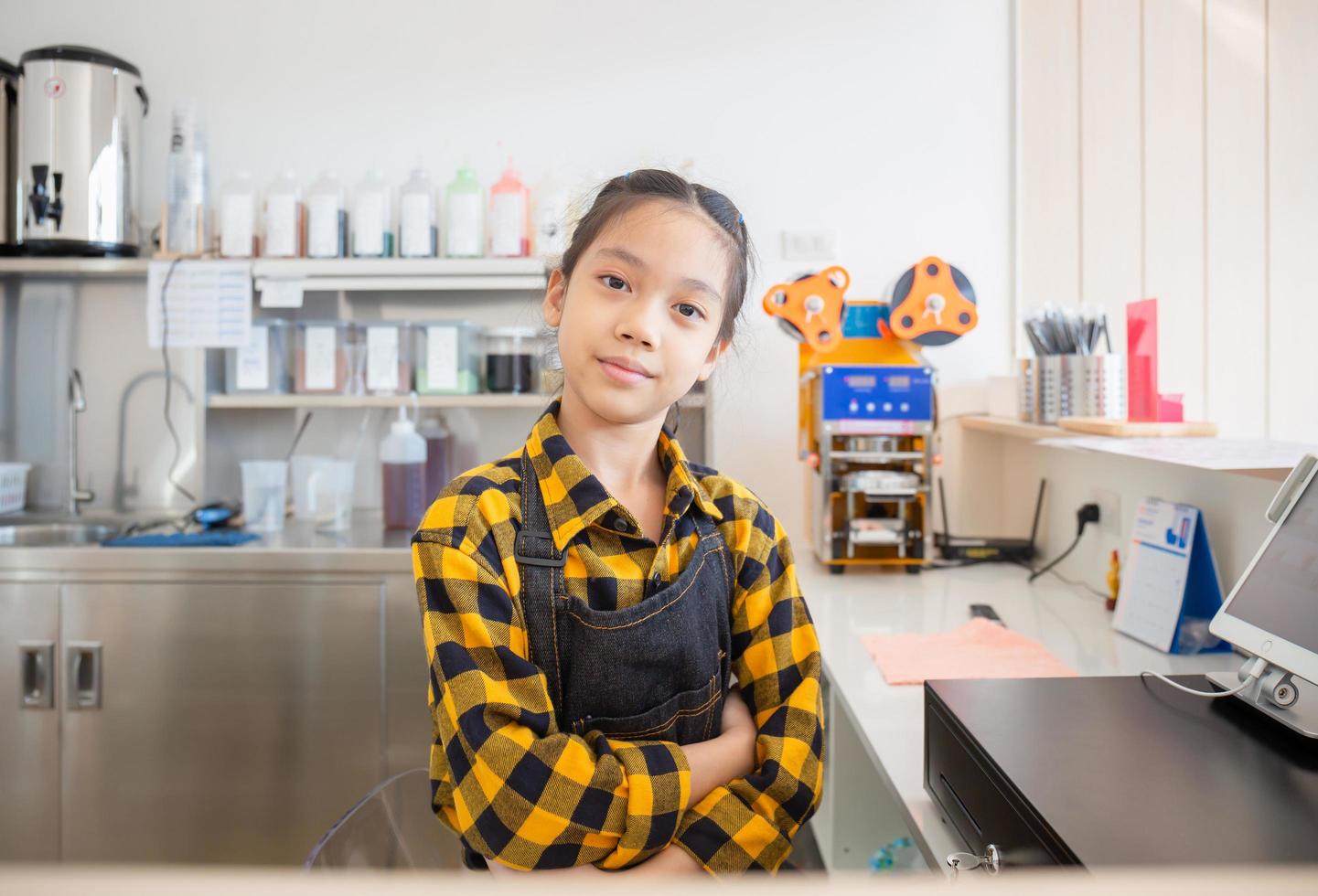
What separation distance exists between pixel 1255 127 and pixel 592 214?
4.66 feet

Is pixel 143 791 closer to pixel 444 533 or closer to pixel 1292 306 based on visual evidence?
pixel 444 533

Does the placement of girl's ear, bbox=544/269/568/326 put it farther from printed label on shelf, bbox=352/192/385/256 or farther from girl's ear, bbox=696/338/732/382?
printed label on shelf, bbox=352/192/385/256

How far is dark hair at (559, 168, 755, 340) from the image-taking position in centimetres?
94

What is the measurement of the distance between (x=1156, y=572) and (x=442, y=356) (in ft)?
5.27

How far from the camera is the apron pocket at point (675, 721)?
89 centimetres

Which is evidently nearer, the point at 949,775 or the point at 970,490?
the point at 949,775

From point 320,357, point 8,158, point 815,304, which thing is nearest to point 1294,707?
point 815,304

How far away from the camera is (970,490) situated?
229 centimetres

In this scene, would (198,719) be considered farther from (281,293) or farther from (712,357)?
(712,357)

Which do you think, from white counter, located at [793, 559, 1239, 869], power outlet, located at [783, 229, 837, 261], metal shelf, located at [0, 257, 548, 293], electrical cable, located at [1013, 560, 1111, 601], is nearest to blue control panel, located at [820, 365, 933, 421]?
white counter, located at [793, 559, 1239, 869]

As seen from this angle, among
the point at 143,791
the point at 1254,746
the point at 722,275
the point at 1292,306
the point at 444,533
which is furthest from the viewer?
the point at 143,791

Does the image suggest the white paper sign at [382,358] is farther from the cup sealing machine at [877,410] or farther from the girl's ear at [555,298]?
the girl's ear at [555,298]

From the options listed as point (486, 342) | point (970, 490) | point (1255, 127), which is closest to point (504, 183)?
point (486, 342)

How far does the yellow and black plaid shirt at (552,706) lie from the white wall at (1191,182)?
3.86 ft
